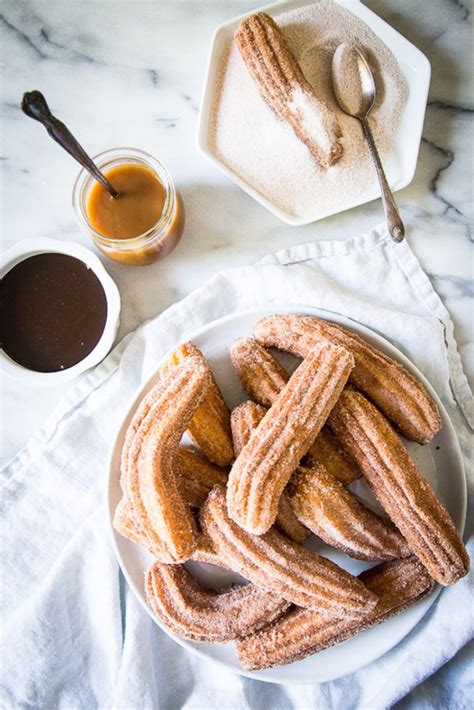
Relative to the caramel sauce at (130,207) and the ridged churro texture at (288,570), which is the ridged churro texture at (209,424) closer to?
the ridged churro texture at (288,570)

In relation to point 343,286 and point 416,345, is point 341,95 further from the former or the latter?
point 416,345

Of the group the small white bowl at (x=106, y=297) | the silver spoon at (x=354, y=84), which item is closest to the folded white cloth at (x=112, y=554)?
the small white bowl at (x=106, y=297)

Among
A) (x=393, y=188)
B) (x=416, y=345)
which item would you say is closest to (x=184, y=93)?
(x=393, y=188)

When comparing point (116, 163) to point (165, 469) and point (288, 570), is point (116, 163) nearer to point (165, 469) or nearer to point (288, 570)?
point (165, 469)

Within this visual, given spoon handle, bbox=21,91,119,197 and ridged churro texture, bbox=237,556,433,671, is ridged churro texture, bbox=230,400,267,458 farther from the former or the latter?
spoon handle, bbox=21,91,119,197

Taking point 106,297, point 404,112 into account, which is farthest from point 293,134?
point 106,297

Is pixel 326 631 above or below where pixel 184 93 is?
below
